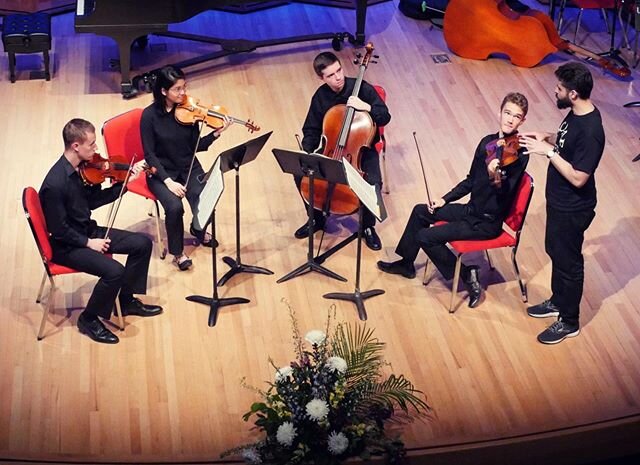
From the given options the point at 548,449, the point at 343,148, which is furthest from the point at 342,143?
the point at 548,449

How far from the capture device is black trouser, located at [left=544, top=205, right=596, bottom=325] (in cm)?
591

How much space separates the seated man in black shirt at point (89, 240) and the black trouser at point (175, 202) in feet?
1.09

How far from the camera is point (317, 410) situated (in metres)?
Answer: 5.05

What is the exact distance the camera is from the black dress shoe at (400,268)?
664cm

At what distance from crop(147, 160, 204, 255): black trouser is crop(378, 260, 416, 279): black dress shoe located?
3.84 ft

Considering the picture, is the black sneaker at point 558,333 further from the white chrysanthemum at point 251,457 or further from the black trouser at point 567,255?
the white chrysanthemum at point 251,457

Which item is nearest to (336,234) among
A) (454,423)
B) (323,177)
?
(323,177)

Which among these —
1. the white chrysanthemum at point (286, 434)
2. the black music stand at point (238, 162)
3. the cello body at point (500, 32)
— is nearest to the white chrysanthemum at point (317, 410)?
the white chrysanthemum at point (286, 434)

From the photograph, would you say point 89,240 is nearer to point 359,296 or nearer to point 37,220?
point 37,220

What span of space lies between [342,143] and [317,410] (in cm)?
189

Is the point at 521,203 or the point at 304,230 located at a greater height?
the point at 521,203

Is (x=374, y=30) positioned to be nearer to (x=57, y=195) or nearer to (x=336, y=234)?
(x=336, y=234)

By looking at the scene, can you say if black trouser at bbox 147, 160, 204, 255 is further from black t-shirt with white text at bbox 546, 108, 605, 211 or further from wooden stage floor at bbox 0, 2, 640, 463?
black t-shirt with white text at bbox 546, 108, 605, 211

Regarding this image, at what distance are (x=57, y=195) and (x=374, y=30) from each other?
14.1 feet
